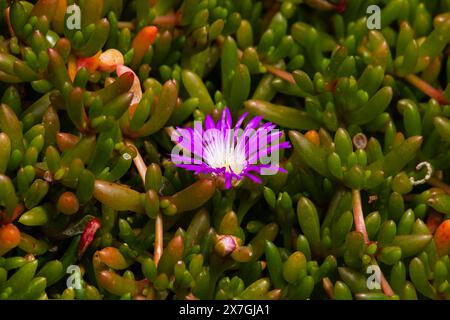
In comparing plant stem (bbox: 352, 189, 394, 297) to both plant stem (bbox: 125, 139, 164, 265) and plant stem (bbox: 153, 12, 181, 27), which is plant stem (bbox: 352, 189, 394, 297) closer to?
plant stem (bbox: 125, 139, 164, 265)

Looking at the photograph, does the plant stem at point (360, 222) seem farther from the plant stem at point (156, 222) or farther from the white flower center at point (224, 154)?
the plant stem at point (156, 222)

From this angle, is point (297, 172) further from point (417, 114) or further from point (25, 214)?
point (25, 214)

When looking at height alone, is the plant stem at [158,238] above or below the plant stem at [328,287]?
above

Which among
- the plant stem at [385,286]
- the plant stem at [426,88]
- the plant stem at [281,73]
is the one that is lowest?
the plant stem at [385,286]

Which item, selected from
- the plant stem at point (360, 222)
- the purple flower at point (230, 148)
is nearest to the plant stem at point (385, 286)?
the plant stem at point (360, 222)

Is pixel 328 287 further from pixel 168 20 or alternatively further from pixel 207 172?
pixel 168 20

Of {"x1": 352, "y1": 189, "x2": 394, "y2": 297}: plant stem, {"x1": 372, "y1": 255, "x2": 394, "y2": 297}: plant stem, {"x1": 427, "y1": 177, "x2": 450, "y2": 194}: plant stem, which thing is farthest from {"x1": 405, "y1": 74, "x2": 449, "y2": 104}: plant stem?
{"x1": 372, "y1": 255, "x2": 394, "y2": 297}: plant stem

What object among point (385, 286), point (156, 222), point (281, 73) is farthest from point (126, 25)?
point (385, 286)
